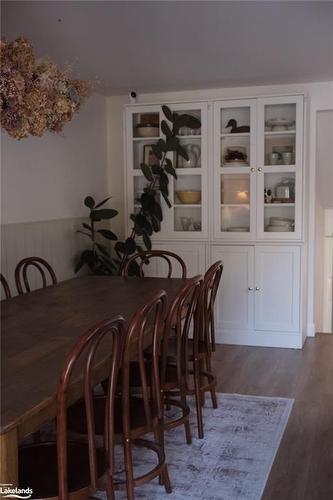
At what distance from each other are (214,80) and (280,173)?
0.98 m

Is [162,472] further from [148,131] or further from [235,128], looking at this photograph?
[148,131]

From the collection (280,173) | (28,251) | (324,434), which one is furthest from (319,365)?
(28,251)

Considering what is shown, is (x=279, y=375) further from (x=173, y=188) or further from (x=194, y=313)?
(x=173, y=188)

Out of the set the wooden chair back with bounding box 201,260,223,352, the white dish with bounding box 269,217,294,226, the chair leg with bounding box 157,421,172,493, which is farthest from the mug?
the chair leg with bounding box 157,421,172,493

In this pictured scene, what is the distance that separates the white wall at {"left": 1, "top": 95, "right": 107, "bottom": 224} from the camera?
158 inches

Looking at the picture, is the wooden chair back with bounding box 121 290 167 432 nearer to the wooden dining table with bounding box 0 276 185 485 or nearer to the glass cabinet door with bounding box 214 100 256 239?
the wooden dining table with bounding box 0 276 185 485

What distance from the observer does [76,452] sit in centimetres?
191

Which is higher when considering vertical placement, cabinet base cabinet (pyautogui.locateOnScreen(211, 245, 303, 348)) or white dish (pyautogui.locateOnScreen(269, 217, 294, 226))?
white dish (pyautogui.locateOnScreen(269, 217, 294, 226))

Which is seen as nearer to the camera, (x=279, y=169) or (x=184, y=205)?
(x=279, y=169)

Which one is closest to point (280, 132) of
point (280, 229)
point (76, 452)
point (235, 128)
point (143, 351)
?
point (235, 128)

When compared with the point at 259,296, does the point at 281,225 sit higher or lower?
higher

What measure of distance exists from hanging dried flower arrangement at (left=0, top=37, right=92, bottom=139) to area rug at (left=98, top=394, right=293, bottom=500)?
1.66 m

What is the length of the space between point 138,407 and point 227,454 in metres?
0.73

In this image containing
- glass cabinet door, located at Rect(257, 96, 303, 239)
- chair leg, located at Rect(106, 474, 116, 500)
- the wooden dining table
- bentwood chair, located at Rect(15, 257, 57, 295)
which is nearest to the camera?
the wooden dining table
